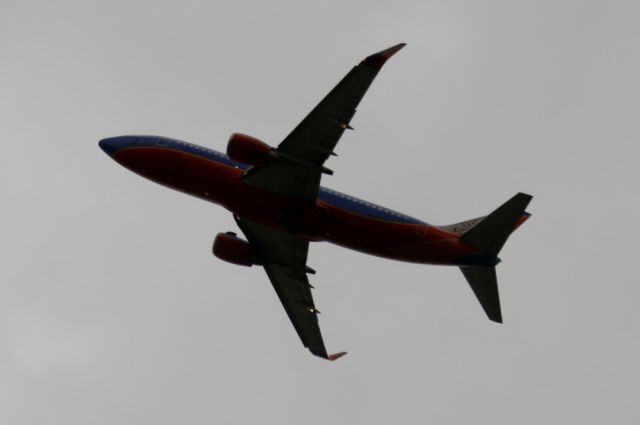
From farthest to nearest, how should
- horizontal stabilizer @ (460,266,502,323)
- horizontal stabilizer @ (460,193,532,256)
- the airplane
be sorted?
horizontal stabilizer @ (460,266,502,323) < the airplane < horizontal stabilizer @ (460,193,532,256)

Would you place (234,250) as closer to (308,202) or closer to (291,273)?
(291,273)

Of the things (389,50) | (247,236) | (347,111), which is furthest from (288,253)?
(389,50)

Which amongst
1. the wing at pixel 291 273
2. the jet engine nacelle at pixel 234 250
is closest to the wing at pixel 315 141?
the wing at pixel 291 273

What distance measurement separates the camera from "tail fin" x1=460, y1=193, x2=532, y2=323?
4709 centimetres

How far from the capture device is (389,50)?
1642 inches

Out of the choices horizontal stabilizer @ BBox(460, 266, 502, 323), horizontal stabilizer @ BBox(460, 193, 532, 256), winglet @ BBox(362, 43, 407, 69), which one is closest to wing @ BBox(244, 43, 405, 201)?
winglet @ BBox(362, 43, 407, 69)

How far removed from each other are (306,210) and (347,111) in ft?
26.1

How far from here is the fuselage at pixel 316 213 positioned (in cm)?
5038

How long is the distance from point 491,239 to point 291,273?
1408 cm

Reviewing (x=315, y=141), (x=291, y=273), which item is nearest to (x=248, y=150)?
(x=315, y=141)

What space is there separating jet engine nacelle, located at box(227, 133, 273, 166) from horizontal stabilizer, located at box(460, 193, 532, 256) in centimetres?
1115

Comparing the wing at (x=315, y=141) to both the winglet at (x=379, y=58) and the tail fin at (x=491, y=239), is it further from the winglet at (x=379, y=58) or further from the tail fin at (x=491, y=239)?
the tail fin at (x=491, y=239)

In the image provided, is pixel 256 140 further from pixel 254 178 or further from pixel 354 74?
pixel 354 74

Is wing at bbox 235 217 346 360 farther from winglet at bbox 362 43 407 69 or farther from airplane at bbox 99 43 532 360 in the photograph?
winglet at bbox 362 43 407 69
